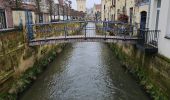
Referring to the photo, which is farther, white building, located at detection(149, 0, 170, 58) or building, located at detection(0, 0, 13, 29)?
building, located at detection(0, 0, 13, 29)

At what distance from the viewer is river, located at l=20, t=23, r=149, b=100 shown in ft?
34.2

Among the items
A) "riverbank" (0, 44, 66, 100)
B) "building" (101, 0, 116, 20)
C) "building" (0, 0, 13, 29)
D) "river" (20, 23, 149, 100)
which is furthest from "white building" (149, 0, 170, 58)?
"building" (101, 0, 116, 20)

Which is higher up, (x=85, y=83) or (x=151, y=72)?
(x=151, y=72)

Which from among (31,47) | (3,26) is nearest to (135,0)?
(31,47)

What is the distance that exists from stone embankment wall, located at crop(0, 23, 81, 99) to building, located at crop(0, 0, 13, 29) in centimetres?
272

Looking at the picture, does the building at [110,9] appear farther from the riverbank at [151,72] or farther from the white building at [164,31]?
the white building at [164,31]

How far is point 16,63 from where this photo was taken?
11.0m

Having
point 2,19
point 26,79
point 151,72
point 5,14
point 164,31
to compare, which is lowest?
point 26,79

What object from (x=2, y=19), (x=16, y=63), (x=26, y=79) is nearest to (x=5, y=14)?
(x=2, y=19)

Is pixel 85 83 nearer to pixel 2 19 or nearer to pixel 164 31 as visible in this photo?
pixel 164 31

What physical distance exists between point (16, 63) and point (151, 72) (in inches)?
284

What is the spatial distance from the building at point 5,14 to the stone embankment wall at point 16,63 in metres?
2.72

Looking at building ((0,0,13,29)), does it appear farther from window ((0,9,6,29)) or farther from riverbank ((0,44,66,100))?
riverbank ((0,44,66,100))

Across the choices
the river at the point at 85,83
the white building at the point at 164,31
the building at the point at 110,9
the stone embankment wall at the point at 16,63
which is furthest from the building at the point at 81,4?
the white building at the point at 164,31
